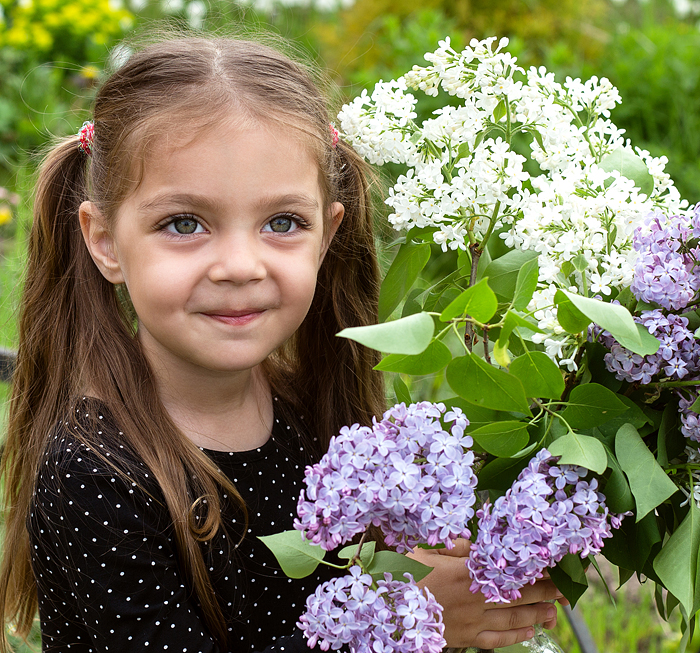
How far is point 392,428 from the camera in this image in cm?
69

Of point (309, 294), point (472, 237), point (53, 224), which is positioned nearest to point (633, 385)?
point (472, 237)

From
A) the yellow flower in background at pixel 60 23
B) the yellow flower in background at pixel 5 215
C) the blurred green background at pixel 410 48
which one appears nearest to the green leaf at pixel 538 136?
the blurred green background at pixel 410 48

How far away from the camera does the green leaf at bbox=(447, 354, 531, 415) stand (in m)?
0.70

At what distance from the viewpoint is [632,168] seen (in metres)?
0.89

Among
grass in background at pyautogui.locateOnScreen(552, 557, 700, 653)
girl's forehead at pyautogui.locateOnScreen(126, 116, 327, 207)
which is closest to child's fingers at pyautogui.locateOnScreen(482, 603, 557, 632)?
girl's forehead at pyautogui.locateOnScreen(126, 116, 327, 207)

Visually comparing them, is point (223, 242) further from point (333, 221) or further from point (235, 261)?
point (333, 221)

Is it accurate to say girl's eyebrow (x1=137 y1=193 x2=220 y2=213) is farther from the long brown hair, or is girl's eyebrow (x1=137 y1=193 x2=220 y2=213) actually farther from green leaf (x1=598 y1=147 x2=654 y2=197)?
green leaf (x1=598 y1=147 x2=654 y2=197)

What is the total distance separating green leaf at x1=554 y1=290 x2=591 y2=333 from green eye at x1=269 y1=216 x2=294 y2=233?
0.47 metres

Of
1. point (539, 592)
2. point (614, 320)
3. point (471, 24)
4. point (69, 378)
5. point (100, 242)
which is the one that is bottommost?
point (69, 378)

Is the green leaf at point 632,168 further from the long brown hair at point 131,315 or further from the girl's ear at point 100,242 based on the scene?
the girl's ear at point 100,242

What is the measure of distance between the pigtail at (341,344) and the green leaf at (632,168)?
61 cm

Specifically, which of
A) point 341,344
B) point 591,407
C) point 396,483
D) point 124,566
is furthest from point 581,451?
point 341,344

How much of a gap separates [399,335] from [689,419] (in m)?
0.29

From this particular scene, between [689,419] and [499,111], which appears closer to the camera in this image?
[689,419]
